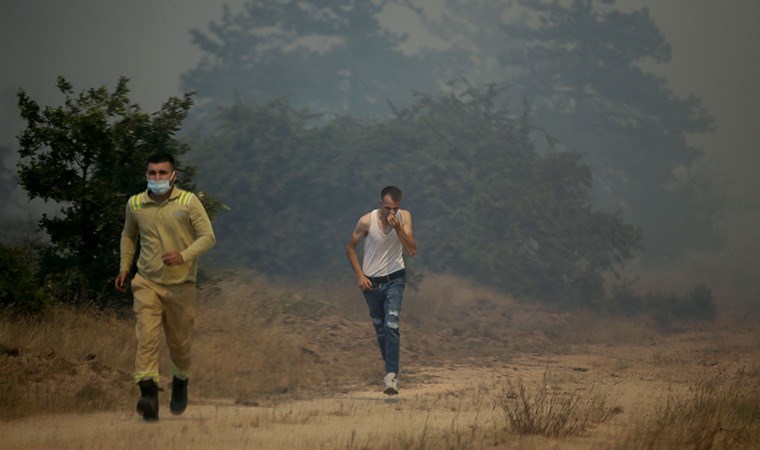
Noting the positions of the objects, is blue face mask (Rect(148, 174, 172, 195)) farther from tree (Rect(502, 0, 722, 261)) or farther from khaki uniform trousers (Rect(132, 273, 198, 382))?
tree (Rect(502, 0, 722, 261))

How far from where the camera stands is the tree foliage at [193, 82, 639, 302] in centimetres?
3009

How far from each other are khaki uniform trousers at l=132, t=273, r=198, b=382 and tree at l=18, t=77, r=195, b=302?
4913 mm

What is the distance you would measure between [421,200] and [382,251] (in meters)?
22.1

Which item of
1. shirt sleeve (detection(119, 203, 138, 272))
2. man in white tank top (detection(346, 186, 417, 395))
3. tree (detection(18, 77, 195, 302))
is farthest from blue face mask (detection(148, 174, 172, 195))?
tree (detection(18, 77, 195, 302))

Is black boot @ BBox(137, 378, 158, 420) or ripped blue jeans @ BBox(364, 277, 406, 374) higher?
ripped blue jeans @ BBox(364, 277, 406, 374)

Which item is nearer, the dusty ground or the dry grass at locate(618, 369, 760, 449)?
the dry grass at locate(618, 369, 760, 449)

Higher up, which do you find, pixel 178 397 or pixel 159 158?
pixel 159 158

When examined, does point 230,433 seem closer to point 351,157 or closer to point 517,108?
point 351,157

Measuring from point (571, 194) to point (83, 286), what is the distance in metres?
22.7

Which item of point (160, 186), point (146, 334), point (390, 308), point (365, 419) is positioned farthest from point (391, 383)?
point (160, 186)

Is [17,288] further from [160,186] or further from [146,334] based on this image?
[160,186]

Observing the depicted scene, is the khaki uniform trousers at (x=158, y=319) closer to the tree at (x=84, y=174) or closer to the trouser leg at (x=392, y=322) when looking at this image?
the trouser leg at (x=392, y=322)

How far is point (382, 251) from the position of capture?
10688 mm

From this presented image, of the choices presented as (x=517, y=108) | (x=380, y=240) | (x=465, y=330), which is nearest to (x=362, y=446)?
(x=380, y=240)
